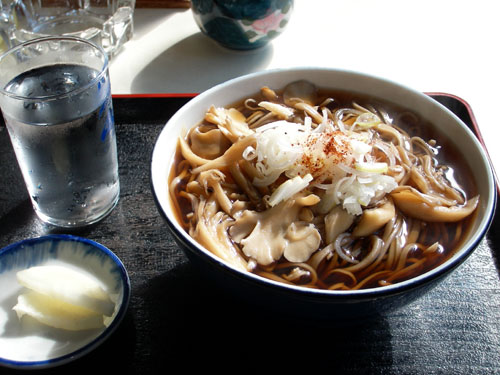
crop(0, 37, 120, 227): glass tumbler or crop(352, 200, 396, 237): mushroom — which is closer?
crop(352, 200, 396, 237): mushroom

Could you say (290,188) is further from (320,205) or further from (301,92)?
(301,92)

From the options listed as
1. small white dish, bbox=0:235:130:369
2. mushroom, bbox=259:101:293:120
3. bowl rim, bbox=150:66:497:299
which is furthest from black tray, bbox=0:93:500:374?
mushroom, bbox=259:101:293:120

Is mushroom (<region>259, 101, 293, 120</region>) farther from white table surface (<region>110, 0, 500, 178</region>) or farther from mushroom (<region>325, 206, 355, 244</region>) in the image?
white table surface (<region>110, 0, 500, 178</region>)

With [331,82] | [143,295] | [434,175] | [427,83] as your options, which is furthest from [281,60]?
[143,295]

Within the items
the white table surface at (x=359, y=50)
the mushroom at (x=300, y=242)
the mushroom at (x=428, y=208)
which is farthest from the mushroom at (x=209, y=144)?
the white table surface at (x=359, y=50)

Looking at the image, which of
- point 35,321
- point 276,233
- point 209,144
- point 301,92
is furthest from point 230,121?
point 35,321
